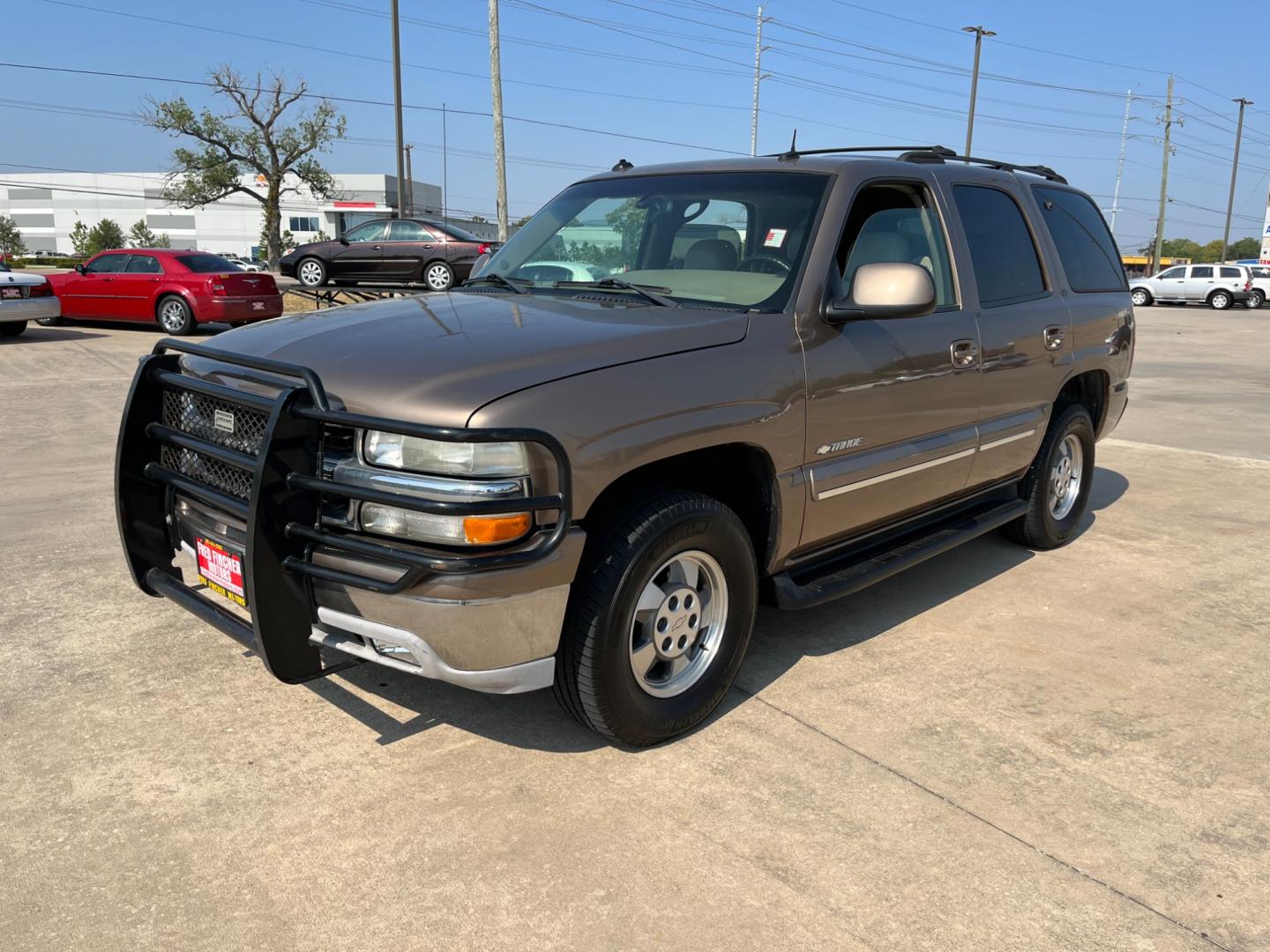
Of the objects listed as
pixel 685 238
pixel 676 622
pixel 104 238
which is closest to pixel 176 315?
pixel 685 238

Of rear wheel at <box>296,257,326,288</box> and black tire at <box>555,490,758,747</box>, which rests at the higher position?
rear wheel at <box>296,257,326,288</box>

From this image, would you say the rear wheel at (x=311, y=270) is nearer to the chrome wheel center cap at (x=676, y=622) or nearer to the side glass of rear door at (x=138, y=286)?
the side glass of rear door at (x=138, y=286)

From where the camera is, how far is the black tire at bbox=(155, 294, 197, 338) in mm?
16625

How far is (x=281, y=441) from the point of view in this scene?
2770 mm

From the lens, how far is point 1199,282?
38.6 m

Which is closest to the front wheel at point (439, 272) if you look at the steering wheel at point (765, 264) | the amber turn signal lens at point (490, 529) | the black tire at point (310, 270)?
the black tire at point (310, 270)

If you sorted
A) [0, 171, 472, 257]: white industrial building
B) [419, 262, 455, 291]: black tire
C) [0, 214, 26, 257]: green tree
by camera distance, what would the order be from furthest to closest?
[0, 171, 472, 257]: white industrial building, [0, 214, 26, 257]: green tree, [419, 262, 455, 291]: black tire

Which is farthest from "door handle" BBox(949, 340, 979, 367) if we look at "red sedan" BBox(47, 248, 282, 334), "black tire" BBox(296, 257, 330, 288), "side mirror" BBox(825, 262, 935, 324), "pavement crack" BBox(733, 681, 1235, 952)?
"black tire" BBox(296, 257, 330, 288)

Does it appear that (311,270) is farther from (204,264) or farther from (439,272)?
(204,264)

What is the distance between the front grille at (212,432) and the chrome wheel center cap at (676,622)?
1.34 metres

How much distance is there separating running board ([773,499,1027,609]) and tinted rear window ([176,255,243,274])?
14955mm

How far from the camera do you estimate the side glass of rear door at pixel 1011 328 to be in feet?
15.1

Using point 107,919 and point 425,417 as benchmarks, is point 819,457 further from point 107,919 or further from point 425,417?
point 107,919

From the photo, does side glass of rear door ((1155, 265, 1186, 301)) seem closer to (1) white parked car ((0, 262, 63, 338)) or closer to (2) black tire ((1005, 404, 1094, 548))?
(1) white parked car ((0, 262, 63, 338))
